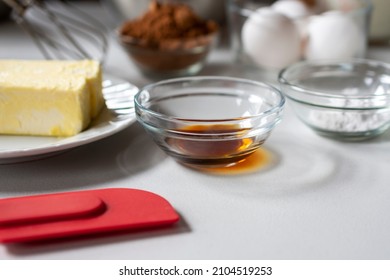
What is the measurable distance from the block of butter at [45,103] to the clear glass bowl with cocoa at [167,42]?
0.25 metres

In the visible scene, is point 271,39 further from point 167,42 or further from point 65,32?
point 65,32

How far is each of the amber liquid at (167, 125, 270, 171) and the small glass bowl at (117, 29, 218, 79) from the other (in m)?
0.32

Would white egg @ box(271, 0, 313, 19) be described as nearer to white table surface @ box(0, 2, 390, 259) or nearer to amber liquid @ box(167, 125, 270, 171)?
white table surface @ box(0, 2, 390, 259)

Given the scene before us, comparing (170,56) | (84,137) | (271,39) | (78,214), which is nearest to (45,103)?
(84,137)

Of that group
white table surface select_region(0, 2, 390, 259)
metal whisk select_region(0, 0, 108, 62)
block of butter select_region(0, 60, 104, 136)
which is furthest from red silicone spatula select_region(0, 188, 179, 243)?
metal whisk select_region(0, 0, 108, 62)

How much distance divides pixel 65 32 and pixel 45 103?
0.28 m

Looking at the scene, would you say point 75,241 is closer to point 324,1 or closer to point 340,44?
point 340,44

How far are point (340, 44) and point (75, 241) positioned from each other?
2.07ft

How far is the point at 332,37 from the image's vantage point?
1067 mm

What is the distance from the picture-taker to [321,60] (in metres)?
1.00
